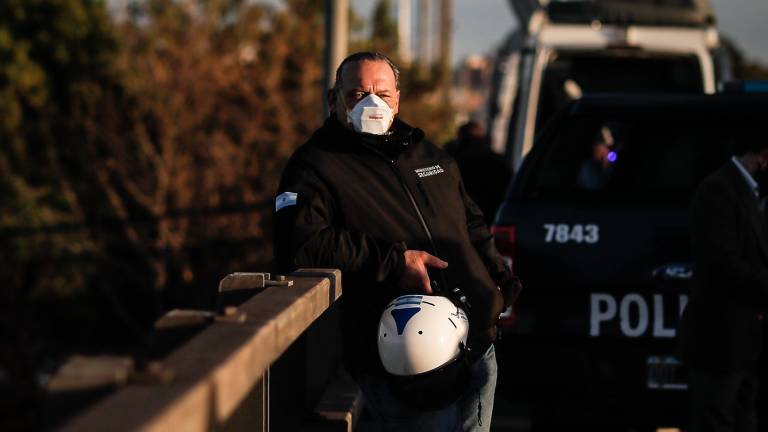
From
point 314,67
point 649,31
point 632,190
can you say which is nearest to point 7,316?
point 314,67

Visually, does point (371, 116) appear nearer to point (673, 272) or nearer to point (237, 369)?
point (237, 369)

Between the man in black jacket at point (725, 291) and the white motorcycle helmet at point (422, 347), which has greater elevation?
the white motorcycle helmet at point (422, 347)

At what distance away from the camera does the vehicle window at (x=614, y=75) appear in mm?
13492

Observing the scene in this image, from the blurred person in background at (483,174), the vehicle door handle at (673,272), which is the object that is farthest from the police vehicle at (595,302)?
the blurred person in background at (483,174)

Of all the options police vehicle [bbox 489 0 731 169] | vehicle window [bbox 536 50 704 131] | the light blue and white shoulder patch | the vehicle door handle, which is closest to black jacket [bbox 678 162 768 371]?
the vehicle door handle

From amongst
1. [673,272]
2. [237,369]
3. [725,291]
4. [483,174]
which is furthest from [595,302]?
[483,174]

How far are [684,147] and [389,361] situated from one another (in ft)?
11.7

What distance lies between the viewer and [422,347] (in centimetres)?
385

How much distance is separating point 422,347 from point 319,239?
38 cm

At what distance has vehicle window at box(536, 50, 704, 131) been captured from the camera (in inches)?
531

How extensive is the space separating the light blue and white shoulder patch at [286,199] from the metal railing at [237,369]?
195 millimetres

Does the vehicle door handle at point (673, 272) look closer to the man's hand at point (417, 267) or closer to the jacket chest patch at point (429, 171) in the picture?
the jacket chest patch at point (429, 171)

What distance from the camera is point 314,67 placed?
23.0 meters

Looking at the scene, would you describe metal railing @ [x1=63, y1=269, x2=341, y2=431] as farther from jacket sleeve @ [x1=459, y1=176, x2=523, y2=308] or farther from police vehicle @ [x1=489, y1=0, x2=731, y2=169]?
police vehicle @ [x1=489, y1=0, x2=731, y2=169]
